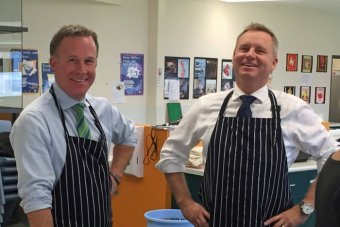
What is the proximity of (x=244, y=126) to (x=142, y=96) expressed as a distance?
4950mm

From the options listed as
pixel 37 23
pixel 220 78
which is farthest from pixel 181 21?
pixel 37 23

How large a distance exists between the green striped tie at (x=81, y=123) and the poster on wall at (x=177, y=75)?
16.8 ft

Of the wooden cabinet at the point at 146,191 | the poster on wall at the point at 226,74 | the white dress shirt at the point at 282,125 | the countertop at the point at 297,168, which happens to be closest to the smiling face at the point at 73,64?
the white dress shirt at the point at 282,125

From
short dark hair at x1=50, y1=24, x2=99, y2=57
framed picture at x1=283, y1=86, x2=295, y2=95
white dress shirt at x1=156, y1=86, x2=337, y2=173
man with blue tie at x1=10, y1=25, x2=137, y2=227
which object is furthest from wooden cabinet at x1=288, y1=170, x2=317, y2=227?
framed picture at x1=283, y1=86, x2=295, y2=95

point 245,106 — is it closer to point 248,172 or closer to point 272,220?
point 248,172

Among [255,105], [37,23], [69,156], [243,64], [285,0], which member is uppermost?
[285,0]

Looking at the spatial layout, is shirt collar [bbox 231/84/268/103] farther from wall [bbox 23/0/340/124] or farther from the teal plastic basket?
wall [bbox 23/0/340/124]

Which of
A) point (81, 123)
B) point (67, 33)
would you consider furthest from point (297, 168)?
point (67, 33)

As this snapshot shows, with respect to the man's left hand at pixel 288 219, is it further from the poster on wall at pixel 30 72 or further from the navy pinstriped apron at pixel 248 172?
the poster on wall at pixel 30 72

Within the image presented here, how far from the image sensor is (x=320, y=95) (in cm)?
909

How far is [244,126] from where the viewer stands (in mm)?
1991

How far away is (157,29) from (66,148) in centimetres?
512

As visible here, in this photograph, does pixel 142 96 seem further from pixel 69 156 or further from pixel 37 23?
pixel 69 156

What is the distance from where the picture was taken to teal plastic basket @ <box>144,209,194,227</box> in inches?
124
